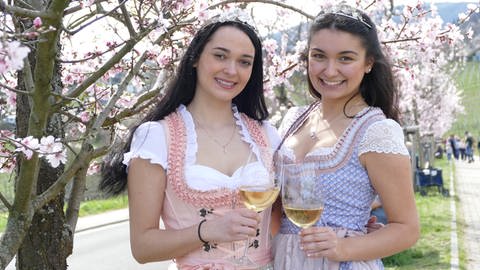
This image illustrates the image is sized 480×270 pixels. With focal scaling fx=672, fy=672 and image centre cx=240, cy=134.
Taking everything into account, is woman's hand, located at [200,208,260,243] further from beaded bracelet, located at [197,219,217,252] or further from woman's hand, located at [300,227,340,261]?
woman's hand, located at [300,227,340,261]

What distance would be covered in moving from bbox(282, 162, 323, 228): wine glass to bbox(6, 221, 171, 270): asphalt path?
7601 mm

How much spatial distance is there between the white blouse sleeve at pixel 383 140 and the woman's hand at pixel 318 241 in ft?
1.26

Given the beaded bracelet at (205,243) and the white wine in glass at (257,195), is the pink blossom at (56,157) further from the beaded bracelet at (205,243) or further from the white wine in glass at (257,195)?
A: the white wine in glass at (257,195)

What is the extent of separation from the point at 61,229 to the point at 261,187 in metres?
1.24

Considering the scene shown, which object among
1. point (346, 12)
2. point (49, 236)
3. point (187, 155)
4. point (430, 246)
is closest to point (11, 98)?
point (49, 236)

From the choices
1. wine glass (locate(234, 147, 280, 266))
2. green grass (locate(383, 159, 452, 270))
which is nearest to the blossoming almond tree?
wine glass (locate(234, 147, 280, 266))

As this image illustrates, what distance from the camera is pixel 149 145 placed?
8.14ft

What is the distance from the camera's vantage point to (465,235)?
11242mm

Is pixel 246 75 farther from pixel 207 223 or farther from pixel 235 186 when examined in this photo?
pixel 207 223

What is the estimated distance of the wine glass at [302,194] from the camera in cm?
222

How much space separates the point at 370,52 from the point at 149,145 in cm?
96

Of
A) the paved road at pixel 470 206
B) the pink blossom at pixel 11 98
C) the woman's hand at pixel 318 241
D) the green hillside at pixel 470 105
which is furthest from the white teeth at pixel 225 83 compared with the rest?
the green hillside at pixel 470 105

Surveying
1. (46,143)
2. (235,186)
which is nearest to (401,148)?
(235,186)

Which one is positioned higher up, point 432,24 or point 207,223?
point 432,24
